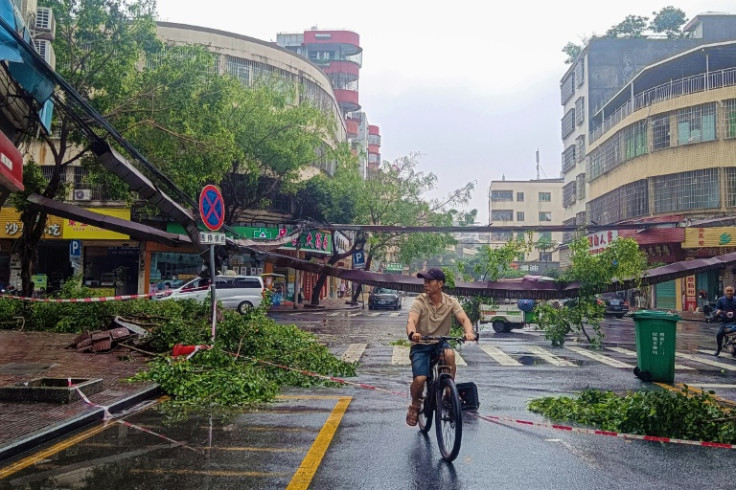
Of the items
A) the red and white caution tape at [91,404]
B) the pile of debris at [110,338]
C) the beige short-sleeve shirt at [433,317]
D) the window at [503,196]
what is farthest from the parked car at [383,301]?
the window at [503,196]

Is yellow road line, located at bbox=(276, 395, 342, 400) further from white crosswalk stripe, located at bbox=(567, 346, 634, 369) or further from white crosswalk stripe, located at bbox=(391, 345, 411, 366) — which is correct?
white crosswalk stripe, located at bbox=(567, 346, 634, 369)

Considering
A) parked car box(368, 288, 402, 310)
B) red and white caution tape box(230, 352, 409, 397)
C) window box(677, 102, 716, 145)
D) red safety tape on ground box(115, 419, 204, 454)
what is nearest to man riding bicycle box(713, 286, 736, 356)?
red and white caution tape box(230, 352, 409, 397)

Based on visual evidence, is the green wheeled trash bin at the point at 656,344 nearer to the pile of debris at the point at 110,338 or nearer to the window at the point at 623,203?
the pile of debris at the point at 110,338

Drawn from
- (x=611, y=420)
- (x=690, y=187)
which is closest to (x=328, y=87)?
(x=690, y=187)

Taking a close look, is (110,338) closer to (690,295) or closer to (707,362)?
(707,362)

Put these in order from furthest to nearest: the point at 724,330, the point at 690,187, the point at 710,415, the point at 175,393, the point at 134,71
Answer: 1. the point at 690,187
2. the point at 134,71
3. the point at 724,330
4. the point at 175,393
5. the point at 710,415

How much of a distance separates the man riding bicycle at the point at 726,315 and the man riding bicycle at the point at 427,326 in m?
10.8

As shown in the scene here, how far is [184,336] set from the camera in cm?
1170

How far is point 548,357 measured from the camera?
1391 centimetres

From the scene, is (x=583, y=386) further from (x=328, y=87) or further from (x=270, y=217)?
(x=328, y=87)

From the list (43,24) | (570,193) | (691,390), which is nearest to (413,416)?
(691,390)

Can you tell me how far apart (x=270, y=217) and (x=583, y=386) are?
2907 cm

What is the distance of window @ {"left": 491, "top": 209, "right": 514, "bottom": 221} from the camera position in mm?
90250

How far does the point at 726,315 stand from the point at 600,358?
354 cm
